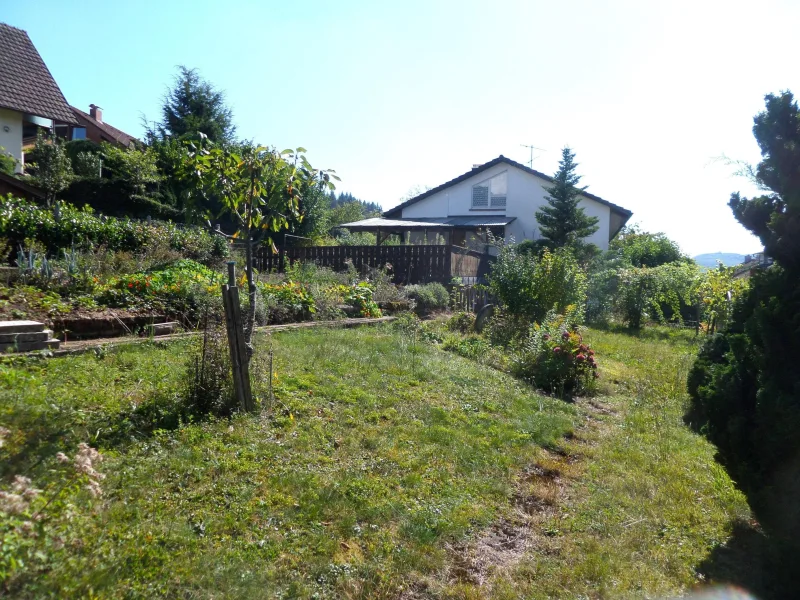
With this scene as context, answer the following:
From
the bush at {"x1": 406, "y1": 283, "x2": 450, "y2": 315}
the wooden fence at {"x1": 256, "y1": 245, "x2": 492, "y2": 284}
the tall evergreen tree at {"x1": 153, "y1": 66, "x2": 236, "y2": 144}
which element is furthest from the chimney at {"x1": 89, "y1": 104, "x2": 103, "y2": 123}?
the bush at {"x1": 406, "y1": 283, "x2": 450, "y2": 315}

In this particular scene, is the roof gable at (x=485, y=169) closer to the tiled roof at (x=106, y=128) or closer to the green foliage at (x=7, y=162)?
the green foliage at (x=7, y=162)

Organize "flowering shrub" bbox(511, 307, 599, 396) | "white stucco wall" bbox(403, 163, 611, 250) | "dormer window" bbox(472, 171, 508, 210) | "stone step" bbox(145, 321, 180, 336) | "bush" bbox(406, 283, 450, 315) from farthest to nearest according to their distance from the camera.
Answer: "dormer window" bbox(472, 171, 508, 210), "white stucco wall" bbox(403, 163, 611, 250), "bush" bbox(406, 283, 450, 315), "flowering shrub" bbox(511, 307, 599, 396), "stone step" bbox(145, 321, 180, 336)

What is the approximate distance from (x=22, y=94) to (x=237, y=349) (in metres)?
22.2

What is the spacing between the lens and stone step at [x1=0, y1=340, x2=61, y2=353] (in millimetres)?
5716

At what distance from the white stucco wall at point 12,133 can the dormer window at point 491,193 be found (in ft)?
61.8

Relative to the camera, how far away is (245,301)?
27.3ft

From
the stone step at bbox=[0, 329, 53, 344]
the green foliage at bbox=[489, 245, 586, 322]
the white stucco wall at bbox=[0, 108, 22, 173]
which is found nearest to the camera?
the stone step at bbox=[0, 329, 53, 344]

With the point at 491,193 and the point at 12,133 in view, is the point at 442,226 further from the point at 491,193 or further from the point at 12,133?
the point at 12,133

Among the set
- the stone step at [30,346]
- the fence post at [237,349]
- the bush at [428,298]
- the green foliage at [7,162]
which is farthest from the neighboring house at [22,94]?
the fence post at [237,349]

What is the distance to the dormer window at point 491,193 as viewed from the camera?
28.5 m

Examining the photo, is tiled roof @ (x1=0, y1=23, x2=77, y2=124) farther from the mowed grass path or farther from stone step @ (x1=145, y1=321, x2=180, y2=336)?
the mowed grass path

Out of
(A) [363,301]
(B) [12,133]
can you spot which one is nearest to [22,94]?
(B) [12,133]

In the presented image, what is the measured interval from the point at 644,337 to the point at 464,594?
1362 cm

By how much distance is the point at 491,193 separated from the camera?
1132 inches
